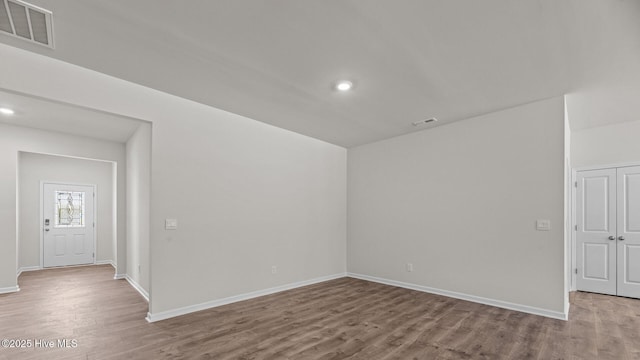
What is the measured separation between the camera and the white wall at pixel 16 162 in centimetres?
477

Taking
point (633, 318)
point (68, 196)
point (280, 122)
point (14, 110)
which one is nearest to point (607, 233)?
point (633, 318)

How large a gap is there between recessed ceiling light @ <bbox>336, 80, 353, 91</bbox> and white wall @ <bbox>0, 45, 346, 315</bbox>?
183 centimetres

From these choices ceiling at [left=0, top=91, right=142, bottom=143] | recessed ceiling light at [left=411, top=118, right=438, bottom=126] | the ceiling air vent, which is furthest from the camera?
recessed ceiling light at [left=411, top=118, right=438, bottom=126]

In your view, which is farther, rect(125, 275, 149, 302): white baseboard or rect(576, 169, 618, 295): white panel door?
rect(576, 169, 618, 295): white panel door

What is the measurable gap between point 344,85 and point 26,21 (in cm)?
275

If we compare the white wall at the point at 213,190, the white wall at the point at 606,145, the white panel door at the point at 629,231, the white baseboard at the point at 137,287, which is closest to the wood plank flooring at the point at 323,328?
the white baseboard at the point at 137,287

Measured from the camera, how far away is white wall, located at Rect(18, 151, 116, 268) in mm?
6438

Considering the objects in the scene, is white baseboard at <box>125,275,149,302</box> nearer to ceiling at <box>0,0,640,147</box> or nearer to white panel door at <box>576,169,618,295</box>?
ceiling at <box>0,0,640,147</box>

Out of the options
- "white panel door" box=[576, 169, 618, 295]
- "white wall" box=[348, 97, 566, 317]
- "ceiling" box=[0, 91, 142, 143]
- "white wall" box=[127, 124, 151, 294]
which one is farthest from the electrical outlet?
"ceiling" box=[0, 91, 142, 143]

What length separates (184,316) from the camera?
3699 mm

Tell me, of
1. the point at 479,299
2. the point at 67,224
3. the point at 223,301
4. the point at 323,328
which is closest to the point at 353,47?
the point at 323,328

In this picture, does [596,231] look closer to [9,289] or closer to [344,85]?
[344,85]

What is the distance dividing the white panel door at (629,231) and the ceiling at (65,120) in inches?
288

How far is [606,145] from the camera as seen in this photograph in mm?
4965
